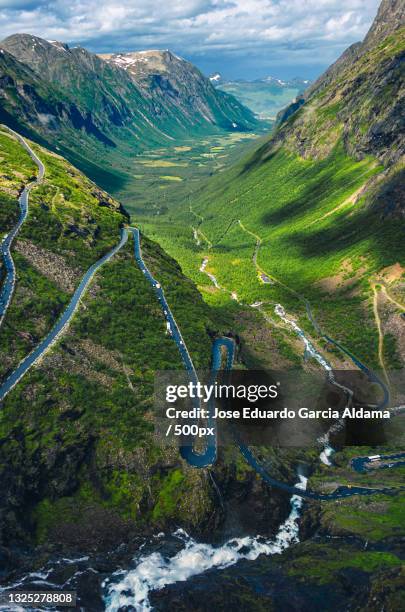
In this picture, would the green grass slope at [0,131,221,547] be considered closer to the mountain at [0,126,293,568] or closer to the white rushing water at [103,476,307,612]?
the mountain at [0,126,293,568]

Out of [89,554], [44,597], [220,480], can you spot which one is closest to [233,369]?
[220,480]

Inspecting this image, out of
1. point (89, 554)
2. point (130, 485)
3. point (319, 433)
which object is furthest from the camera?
point (319, 433)

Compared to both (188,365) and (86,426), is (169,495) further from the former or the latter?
(188,365)

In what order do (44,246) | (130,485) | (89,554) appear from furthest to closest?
(44,246) < (130,485) < (89,554)

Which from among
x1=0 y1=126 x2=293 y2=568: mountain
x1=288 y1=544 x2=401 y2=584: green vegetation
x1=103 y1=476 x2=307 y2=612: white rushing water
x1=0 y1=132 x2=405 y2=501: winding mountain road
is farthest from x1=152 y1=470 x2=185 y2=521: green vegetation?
x1=288 y1=544 x2=401 y2=584: green vegetation

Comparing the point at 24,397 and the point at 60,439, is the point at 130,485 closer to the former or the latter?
the point at 60,439

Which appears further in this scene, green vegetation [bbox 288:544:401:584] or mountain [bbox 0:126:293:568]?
mountain [bbox 0:126:293:568]

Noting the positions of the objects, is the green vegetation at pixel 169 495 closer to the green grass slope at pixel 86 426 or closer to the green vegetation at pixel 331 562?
the green grass slope at pixel 86 426

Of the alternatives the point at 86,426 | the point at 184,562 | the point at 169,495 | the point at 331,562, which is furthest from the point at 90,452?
the point at 331,562

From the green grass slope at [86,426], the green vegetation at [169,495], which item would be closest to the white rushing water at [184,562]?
the green vegetation at [169,495]
